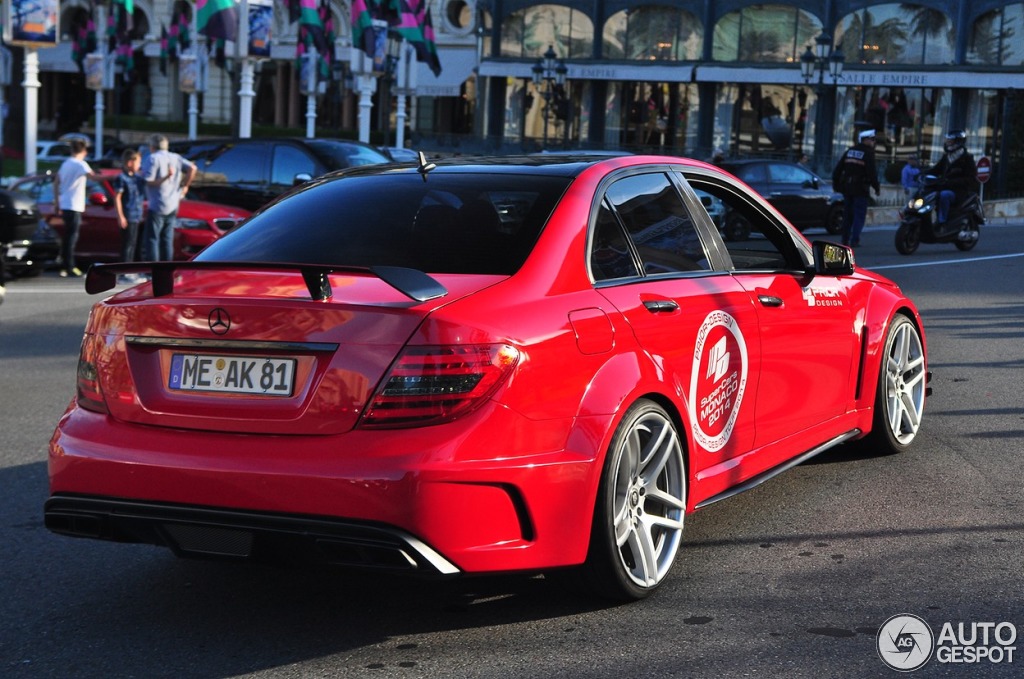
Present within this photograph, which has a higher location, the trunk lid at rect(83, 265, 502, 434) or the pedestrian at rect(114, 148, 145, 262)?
the trunk lid at rect(83, 265, 502, 434)

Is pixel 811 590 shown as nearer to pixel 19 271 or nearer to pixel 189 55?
pixel 19 271

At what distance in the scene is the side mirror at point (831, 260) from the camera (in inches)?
241

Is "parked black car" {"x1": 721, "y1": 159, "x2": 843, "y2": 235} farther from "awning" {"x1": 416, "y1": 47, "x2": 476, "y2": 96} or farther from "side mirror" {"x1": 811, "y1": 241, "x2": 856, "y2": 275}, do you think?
"awning" {"x1": 416, "y1": 47, "x2": 476, "y2": 96}

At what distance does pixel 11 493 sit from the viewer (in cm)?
623

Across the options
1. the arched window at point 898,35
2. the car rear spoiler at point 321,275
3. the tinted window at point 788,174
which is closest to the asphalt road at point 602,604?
the car rear spoiler at point 321,275

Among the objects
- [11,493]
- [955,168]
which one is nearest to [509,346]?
[11,493]

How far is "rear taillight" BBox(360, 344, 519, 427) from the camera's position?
402 cm

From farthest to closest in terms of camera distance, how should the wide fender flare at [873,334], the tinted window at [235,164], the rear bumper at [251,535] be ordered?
the tinted window at [235,164] → the wide fender flare at [873,334] → the rear bumper at [251,535]

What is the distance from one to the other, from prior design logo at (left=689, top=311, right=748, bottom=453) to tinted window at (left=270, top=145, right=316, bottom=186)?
1295 cm

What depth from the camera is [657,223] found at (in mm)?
5270

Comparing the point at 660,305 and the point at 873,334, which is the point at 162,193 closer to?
the point at 873,334

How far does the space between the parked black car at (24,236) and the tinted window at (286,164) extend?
2854 millimetres

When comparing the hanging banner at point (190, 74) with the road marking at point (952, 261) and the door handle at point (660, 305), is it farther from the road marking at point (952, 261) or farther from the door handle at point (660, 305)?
the door handle at point (660, 305)

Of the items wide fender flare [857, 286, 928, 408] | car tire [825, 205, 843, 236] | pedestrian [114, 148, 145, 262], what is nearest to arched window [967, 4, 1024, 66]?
car tire [825, 205, 843, 236]
